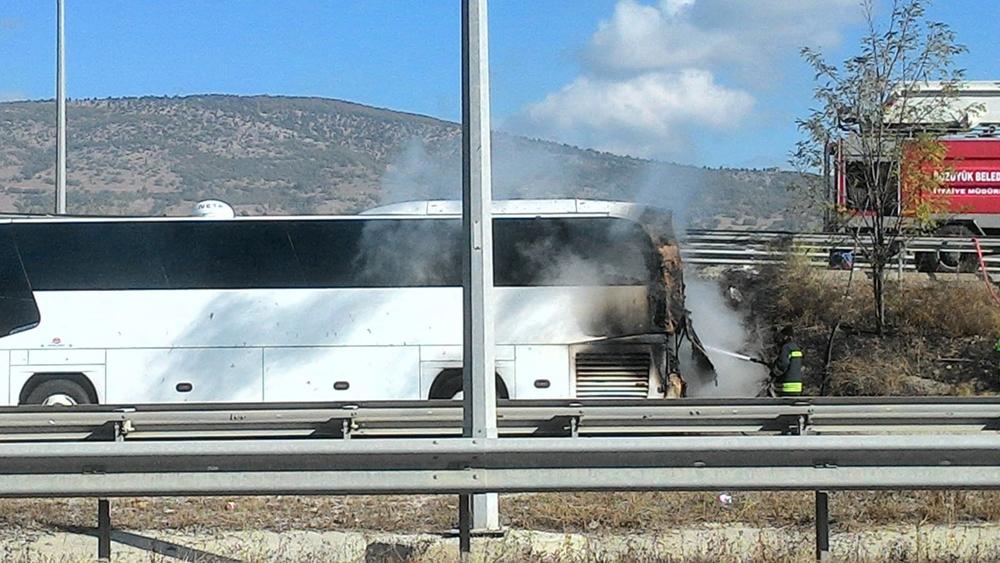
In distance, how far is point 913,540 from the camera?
28.2 ft

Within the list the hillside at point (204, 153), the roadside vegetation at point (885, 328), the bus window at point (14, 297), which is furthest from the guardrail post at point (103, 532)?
the hillside at point (204, 153)

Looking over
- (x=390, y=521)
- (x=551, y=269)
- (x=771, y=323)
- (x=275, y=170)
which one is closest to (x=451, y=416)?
(x=390, y=521)

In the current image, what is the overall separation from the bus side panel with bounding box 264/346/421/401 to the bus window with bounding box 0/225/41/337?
3333mm

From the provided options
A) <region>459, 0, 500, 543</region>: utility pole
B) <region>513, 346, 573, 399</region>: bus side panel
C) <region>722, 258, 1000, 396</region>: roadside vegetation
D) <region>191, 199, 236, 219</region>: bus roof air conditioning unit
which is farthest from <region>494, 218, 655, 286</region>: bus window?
<region>459, 0, 500, 543</region>: utility pole

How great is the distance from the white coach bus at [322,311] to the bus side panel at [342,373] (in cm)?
2

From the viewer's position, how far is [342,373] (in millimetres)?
17469

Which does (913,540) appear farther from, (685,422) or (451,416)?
(451,416)

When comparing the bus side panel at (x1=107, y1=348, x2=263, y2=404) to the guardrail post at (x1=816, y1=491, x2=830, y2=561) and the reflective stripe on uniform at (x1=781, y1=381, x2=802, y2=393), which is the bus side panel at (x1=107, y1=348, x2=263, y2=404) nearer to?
the reflective stripe on uniform at (x1=781, y1=381, x2=802, y2=393)

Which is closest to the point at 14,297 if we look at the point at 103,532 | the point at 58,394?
the point at 58,394

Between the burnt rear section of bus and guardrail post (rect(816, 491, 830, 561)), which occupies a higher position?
the burnt rear section of bus

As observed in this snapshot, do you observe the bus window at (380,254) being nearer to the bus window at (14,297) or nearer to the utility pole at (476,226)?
the bus window at (14,297)

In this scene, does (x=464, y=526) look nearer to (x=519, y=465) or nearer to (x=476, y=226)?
(x=519, y=465)

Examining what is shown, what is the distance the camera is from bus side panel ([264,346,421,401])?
56.8 ft

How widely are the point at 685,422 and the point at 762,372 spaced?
957 cm
